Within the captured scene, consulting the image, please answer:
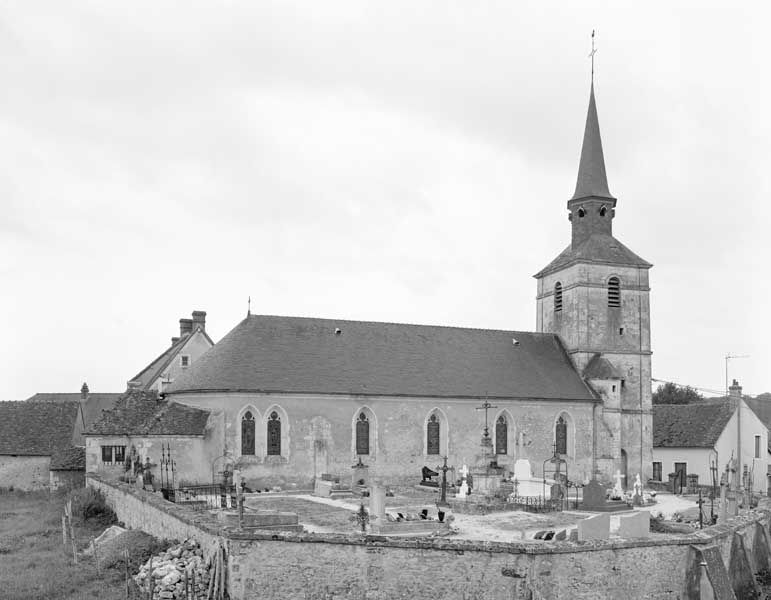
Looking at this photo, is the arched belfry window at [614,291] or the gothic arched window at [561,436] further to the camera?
the arched belfry window at [614,291]

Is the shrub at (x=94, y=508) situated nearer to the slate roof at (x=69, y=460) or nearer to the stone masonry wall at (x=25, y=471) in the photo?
the slate roof at (x=69, y=460)

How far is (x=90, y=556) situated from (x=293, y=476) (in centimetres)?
1295

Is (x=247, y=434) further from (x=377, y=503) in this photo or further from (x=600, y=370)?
(x=600, y=370)

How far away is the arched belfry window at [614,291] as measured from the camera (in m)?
43.2

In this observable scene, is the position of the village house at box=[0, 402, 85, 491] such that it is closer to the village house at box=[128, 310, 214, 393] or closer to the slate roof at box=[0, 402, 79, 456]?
the slate roof at box=[0, 402, 79, 456]

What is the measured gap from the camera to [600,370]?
41438 millimetres

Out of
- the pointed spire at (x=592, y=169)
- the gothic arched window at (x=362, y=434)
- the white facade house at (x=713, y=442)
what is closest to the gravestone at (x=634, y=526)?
the gothic arched window at (x=362, y=434)

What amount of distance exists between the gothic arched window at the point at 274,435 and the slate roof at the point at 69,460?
8237 millimetres

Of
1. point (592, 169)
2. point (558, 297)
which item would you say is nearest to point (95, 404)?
point (558, 297)

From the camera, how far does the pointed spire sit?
44188 millimetres

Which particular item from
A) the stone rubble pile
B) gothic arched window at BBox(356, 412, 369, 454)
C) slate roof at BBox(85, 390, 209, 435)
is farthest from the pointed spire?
the stone rubble pile

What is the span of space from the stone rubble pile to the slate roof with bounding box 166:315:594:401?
1467 cm

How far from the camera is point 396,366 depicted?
3825 cm

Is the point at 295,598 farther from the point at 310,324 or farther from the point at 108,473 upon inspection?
the point at 310,324
